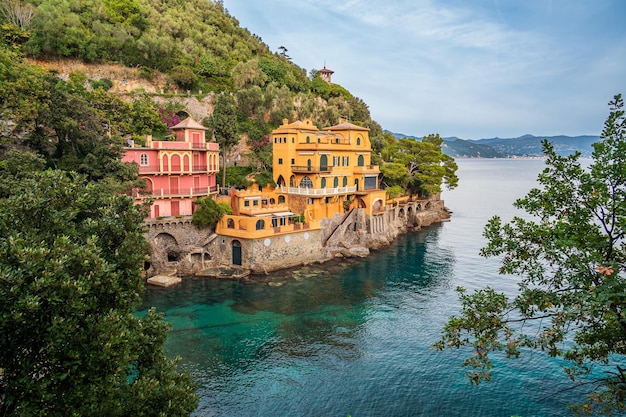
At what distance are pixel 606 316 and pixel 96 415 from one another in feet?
38.2

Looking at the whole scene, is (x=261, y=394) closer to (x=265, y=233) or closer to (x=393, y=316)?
(x=393, y=316)

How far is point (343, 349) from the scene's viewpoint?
73.9ft

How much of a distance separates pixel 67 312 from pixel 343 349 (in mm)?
16548

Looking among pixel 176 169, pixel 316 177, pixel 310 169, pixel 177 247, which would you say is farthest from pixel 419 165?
pixel 177 247

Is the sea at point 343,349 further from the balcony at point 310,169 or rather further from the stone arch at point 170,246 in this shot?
the balcony at point 310,169

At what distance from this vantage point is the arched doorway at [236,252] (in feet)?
115

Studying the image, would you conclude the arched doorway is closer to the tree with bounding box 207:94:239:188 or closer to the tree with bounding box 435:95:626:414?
the tree with bounding box 207:94:239:188

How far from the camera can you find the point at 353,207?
44.5 metres

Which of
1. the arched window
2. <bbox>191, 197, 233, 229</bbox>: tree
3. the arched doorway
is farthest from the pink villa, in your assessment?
the arched window

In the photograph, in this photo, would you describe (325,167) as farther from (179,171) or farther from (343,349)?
(343,349)

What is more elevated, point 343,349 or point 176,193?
point 176,193

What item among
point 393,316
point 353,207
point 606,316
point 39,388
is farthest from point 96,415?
point 353,207

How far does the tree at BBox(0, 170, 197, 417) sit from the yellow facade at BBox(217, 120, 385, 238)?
2652 centimetres

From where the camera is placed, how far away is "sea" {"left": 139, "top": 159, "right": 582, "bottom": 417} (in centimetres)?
1786
